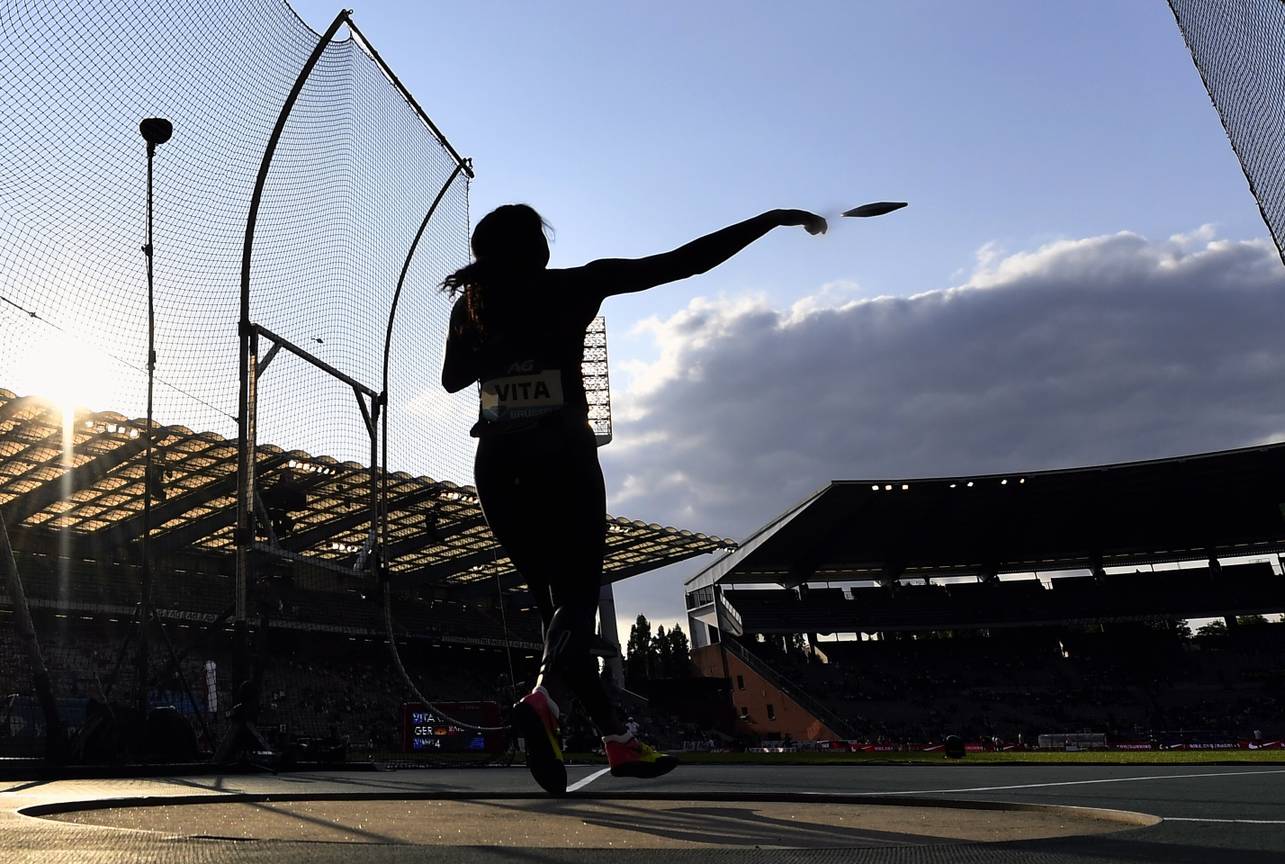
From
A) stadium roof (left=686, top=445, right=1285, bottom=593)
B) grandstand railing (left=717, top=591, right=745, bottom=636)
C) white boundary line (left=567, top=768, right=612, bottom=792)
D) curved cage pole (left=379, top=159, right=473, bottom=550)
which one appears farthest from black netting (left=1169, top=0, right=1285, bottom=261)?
grandstand railing (left=717, top=591, right=745, bottom=636)

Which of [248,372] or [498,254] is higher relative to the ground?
[248,372]

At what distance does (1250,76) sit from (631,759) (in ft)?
26.1

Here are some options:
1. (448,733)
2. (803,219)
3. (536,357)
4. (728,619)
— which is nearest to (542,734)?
(536,357)

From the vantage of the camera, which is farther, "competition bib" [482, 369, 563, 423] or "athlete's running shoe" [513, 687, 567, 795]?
"competition bib" [482, 369, 563, 423]

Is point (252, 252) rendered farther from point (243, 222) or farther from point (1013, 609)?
point (1013, 609)

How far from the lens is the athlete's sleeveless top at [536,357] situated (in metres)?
3.03

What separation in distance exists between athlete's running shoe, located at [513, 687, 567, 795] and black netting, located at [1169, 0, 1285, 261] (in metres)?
6.96

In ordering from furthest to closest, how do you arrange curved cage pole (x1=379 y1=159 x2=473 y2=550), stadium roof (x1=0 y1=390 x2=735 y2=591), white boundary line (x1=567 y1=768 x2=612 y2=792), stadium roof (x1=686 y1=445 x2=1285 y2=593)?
stadium roof (x1=686 y1=445 x2=1285 y2=593)
stadium roof (x1=0 y1=390 x2=735 y2=591)
curved cage pole (x1=379 y1=159 x2=473 y2=550)
white boundary line (x1=567 y1=768 x2=612 y2=792)

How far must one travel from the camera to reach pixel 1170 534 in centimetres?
4619

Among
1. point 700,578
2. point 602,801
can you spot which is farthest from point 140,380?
point 700,578

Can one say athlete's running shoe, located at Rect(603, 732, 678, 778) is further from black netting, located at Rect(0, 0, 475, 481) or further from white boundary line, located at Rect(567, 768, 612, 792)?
black netting, located at Rect(0, 0, 475, 481)

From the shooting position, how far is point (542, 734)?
9.66 feet

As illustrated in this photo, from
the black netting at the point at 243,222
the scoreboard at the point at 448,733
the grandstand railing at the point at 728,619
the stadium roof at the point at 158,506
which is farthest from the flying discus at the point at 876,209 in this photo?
the grandstand railing at the point at 728,619

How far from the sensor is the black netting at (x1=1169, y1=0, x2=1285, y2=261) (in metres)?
7.68
